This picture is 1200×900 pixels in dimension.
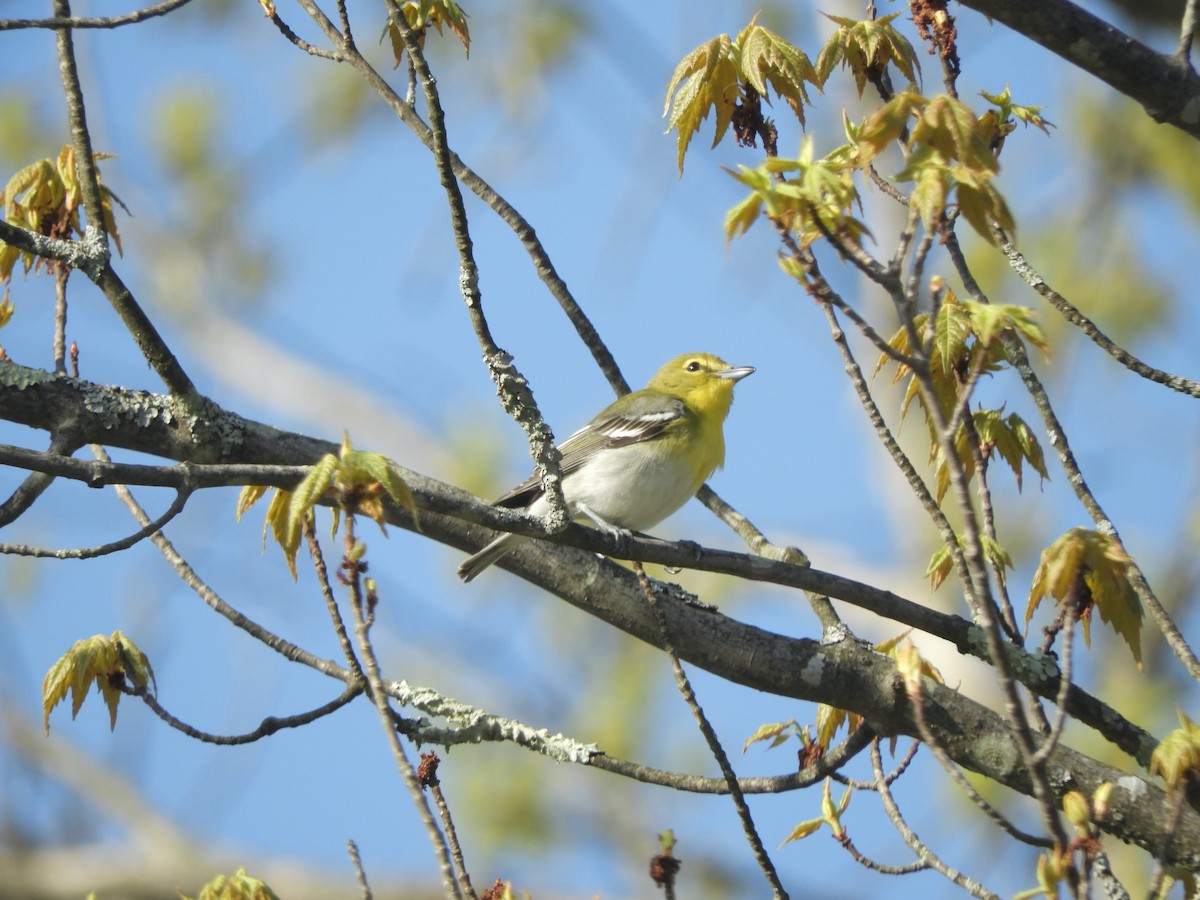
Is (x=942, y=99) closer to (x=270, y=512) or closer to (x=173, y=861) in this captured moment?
(x=270, y=512)

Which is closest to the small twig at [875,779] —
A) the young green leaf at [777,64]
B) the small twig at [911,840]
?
the small twig at [911,840]

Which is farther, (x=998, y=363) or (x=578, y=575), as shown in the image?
(x=578, y=575)

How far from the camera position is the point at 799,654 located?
379cm

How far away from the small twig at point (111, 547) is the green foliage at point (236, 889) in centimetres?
89

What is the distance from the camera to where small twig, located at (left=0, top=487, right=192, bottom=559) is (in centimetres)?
262

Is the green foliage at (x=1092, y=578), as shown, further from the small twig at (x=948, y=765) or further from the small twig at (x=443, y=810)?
the small twig at (x=443, y=810)

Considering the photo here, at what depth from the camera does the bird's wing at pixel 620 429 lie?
6.21 m

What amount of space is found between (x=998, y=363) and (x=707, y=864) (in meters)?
9.77

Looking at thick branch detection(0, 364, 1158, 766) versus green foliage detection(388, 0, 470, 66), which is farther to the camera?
green foliage detection(388, 0, 470, 66)

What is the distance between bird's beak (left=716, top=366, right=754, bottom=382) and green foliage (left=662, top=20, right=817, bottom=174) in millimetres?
2984

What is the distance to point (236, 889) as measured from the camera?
3111 mm

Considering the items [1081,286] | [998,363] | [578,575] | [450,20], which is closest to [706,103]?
[450,20]

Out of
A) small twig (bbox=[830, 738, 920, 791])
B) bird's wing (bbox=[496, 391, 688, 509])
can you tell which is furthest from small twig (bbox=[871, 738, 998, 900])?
bird's wing (bbox=[496, 391, 688, 509])

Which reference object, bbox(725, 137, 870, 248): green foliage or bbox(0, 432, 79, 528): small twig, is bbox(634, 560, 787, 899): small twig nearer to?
bbox(725, 137, 870, 248): green foliage
